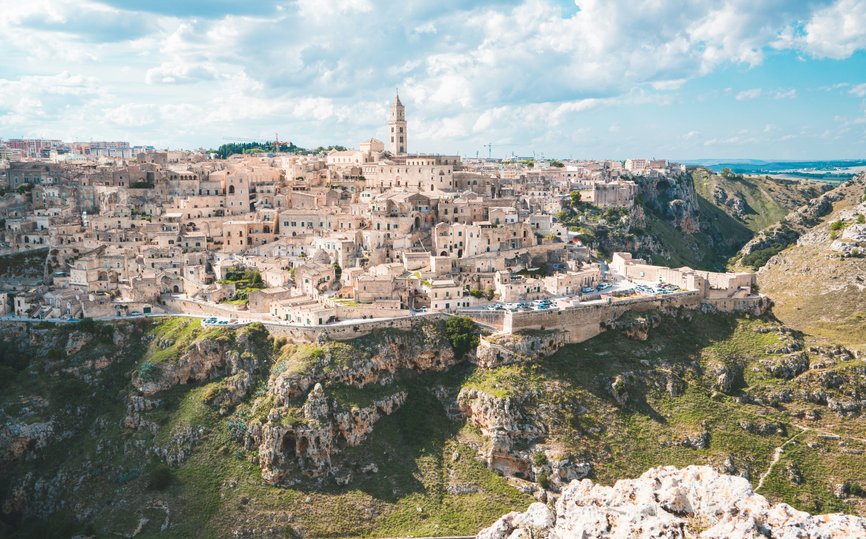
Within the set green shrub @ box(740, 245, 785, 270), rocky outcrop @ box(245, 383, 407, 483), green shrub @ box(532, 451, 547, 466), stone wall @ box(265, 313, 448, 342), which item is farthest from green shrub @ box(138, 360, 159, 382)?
green shrub @ box(740, 245, 785, 270)

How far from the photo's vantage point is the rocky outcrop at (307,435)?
145 ft

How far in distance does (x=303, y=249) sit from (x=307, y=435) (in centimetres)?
2540

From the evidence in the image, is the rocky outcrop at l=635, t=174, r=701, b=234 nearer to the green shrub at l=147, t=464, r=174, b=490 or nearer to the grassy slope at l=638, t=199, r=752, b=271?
the grassy slope at l=638, t=199, r=752, b=271

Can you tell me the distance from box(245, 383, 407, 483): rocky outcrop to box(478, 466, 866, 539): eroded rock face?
70.2 ft

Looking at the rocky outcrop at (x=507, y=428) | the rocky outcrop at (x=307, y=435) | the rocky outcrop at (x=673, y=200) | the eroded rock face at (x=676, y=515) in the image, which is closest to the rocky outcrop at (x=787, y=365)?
the rocky outcrop at (x=507, y=428)

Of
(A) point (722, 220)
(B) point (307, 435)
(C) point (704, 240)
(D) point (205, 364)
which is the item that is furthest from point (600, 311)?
(A) point (722, 220)

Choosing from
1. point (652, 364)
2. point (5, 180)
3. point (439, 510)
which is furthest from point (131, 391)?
point (5, 180)

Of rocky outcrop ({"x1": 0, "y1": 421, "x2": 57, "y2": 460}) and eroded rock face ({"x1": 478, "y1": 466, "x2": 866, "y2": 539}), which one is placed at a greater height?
eroded rock face ({"x1": 478, "y1": 466, "x2": 866, "y2": 539})

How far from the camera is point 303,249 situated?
66250mm

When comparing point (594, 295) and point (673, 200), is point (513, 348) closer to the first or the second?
point (594, 295)

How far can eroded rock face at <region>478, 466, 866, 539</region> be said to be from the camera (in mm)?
18578

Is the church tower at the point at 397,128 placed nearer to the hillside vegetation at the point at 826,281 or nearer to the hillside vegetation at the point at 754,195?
the hillside vegetation at the point at 826,281

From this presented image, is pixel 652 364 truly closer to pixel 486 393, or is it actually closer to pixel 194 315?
pixel 486 393

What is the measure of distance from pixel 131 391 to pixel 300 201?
31.2 metres
